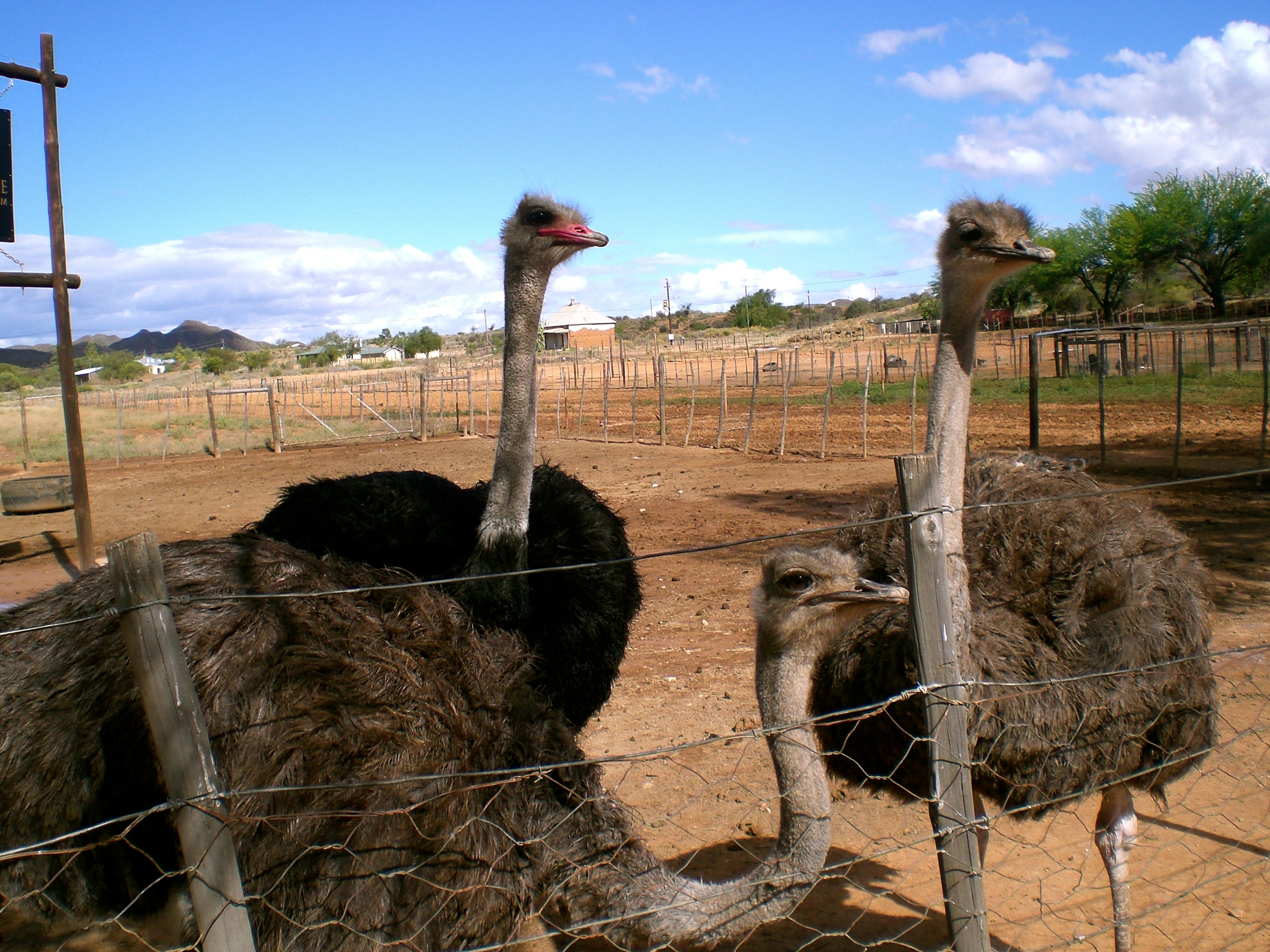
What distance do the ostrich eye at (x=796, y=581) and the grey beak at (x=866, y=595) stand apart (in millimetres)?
45

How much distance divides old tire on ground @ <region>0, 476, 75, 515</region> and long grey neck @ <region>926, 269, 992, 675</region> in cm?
808

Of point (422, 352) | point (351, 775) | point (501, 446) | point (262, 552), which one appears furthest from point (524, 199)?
point (422, 352)

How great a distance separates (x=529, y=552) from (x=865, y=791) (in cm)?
169

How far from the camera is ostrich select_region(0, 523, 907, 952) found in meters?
1.97

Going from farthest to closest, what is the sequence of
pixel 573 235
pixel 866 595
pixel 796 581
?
pixel 573 235, pixel 796 581, pixel 866 595

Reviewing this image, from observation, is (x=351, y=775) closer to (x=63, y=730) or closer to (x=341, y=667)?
(x=341, y=667)

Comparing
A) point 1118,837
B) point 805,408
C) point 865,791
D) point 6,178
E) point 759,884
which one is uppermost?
point 6,178

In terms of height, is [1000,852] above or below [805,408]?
below

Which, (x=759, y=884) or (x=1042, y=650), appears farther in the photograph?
(x=1042, y=650)

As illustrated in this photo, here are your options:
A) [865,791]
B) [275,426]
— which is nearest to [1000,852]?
[865,791]

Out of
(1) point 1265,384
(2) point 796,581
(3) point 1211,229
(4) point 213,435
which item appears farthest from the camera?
(3) point 1211,229

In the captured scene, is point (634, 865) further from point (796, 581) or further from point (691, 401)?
point (691, 401)

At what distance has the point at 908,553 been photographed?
2.16m

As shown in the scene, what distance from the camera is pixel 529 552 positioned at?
407 cm
